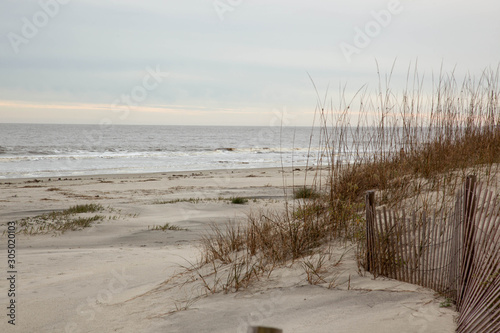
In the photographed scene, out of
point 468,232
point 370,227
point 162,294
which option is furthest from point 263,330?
point 162,294

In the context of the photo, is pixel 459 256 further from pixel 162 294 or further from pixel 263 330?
pixel 162 294

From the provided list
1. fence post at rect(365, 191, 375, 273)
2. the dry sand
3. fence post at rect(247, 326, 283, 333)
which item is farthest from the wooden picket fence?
fence post at rect(247, 326, 283, 333)

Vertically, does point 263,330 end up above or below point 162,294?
above

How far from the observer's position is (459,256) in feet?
8.68

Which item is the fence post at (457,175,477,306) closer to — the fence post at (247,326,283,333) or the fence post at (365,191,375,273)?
the fence post at (365,191,375,273)

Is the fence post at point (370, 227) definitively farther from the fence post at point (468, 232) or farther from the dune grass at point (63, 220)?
the dune grass at point (63, 220)

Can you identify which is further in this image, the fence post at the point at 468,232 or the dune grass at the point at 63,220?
the dune grass at the point at 63,220

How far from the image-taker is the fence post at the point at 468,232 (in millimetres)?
2535

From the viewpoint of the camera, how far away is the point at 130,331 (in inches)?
123

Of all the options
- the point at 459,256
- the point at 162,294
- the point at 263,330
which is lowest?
the point at 162,294

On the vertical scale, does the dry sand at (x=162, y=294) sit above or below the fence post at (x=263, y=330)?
below

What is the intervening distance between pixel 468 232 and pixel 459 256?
17cm

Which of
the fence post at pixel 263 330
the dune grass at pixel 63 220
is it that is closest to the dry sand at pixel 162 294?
the dune grass at pixel 63 220

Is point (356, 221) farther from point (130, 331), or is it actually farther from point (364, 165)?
point (130, 331)
